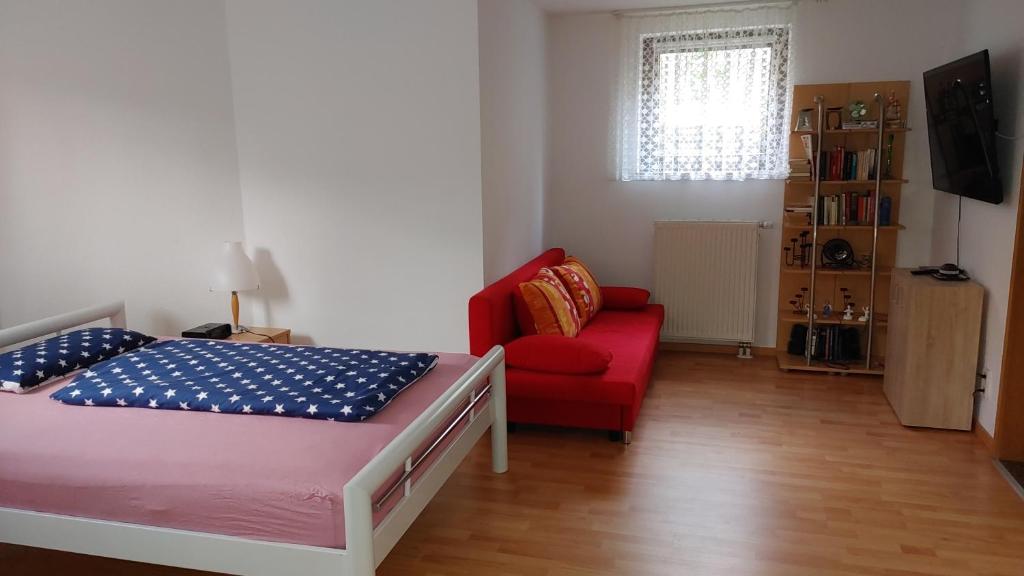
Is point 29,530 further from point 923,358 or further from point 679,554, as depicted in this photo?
point 923,358

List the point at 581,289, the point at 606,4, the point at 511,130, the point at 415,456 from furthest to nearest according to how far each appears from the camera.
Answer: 1. the point at 606,4
2. the point at 581,289
3. the point at 511,130
4. the point at 415,456

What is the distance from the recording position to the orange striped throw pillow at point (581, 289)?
4733mm

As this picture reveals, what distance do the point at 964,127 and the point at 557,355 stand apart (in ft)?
7.98

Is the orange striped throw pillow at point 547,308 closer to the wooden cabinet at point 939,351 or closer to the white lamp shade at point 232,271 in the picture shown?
the white lamp shade at point 232,271

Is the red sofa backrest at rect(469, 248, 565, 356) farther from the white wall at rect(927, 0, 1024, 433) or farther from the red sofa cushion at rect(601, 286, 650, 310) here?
the white wall at rect(927, 0, 1024, 433)

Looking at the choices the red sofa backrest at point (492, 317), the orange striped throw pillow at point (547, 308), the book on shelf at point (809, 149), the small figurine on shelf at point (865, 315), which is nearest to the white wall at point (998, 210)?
the small figurine on shelf at point (865, 315)

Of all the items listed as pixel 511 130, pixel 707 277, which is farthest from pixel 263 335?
pixel 707 277

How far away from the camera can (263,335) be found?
441 centimetres

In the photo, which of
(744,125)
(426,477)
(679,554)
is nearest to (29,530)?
(426,477)

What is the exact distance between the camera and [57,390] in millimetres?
3035

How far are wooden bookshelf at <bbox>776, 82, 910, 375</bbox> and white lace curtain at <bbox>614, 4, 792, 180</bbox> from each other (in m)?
0.23

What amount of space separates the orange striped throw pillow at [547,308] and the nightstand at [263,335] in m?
1.50

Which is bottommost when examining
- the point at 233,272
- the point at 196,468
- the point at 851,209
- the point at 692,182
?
the point at 196,468

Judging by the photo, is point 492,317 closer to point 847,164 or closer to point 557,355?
point 557,355
